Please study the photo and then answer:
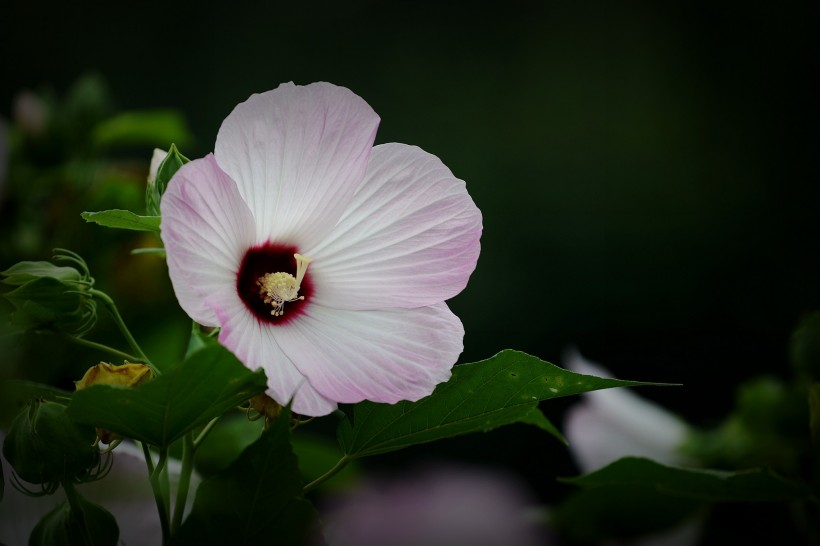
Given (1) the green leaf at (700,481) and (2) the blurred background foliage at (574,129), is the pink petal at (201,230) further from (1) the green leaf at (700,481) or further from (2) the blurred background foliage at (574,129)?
(2) the blurred background foliage at (574,129)

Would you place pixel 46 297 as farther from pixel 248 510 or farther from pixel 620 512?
pixel 620 512

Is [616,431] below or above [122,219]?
below

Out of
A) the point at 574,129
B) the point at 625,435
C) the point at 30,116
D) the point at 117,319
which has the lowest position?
the point at 574,129

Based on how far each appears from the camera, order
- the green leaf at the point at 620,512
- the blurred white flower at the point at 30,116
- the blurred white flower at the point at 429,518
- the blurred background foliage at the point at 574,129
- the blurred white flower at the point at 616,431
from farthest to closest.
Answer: the blurred background foliage at the point at 574,129
the blurred white flower at the point at 30,116
the blurred white flower at the point at 616,431
the green leaf at the point at 620,512
the blurred white flower at the point at 429,518

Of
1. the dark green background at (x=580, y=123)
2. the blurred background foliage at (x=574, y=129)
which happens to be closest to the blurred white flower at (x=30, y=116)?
the blurred background foliage at (x=574, y=129)

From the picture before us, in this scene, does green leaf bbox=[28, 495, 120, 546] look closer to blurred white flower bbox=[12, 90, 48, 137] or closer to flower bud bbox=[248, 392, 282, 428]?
flower bud bbox=[248, 392, 282, 428]

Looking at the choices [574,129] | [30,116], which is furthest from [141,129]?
[574,129]

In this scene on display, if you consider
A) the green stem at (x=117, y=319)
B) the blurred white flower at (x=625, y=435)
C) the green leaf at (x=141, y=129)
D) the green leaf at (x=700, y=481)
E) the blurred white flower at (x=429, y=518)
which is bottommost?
the blurred white flower at (x=625, y=435)
